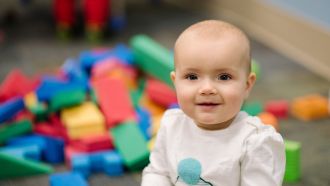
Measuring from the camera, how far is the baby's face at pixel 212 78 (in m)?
0.93

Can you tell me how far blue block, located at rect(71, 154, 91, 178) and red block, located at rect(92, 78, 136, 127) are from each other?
138 mm

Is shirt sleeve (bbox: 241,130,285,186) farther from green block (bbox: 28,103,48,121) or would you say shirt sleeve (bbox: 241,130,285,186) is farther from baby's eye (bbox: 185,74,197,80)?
green block (bbox: 28,103,48,121)

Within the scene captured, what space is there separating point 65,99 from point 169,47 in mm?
880

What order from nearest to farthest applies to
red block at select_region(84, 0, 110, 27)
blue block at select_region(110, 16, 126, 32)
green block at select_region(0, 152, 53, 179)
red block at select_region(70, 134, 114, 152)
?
green block at select_region(0, 152, 53, 179), red block at select_region(70, 134, 114, 152), red block at select_region(84, 0, 110, 27), blue block at select_region(110, 16, 126, 32)

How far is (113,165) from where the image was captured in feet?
4.54

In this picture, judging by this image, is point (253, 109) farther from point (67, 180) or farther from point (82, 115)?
point (67, 180)

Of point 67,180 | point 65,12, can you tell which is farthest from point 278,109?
point 65,12

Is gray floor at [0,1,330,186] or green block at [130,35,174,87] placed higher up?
green block at [130,35,174,87]

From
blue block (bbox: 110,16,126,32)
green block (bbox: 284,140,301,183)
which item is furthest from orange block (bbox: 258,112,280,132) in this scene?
blue block (bbox: 110,16,126,32)

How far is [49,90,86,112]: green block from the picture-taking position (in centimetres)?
157

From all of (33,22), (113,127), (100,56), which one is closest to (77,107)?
(113,127)

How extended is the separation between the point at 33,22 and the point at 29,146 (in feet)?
4.75

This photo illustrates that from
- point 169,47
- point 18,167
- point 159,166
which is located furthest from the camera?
point 169,47

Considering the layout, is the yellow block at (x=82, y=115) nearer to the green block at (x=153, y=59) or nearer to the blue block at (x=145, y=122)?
the blue block at (x=145, y=122)
